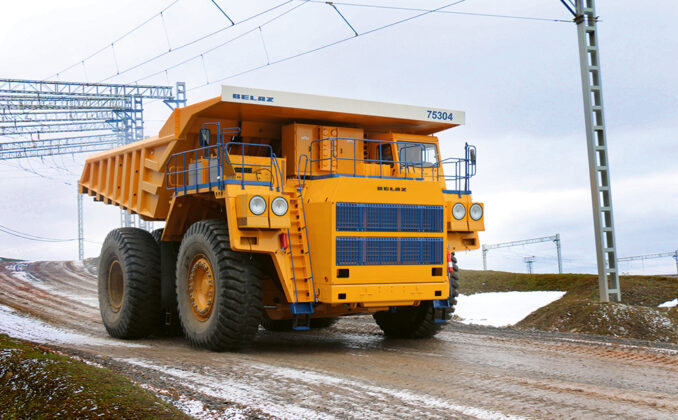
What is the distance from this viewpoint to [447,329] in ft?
42.7

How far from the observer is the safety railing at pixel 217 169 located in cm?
990

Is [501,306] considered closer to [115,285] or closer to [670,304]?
[670,304]

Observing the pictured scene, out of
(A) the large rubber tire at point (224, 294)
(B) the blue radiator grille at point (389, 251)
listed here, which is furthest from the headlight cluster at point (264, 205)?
(B) the blue radiator grille at point (389, 251)

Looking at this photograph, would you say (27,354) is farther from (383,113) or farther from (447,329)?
(447,329)

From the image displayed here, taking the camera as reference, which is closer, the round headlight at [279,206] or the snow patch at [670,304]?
the round headlight at [279,206]

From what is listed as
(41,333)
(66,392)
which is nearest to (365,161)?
(66,392)

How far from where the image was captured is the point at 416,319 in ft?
37.6

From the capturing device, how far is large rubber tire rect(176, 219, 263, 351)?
9.52 m

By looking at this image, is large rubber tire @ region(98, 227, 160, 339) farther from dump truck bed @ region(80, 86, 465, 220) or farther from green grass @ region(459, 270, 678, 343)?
green grass @ region(459, 270, 678, 343)

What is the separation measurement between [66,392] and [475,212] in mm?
6703

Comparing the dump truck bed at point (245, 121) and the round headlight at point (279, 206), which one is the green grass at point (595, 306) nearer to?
the dump truck bed at point (245, 121)

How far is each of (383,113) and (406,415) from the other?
6115mm

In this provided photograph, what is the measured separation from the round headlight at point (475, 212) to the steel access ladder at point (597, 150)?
4.35 meters

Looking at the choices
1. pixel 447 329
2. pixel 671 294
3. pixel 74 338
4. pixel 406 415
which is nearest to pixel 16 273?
pixel 74 338
